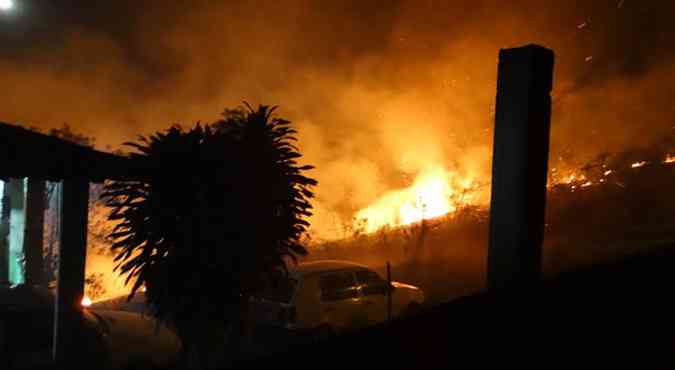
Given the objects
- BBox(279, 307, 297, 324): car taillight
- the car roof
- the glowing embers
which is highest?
the glowing embers

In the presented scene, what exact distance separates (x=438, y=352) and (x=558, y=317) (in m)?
0.66

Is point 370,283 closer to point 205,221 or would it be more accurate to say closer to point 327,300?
point 327,300

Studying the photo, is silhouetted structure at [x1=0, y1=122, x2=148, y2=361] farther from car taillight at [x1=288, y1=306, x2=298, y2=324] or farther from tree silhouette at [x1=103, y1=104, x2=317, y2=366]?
car taillight at [x1=288, y1=306, x2=298, y2=324]

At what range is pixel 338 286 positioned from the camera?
886 centimetres

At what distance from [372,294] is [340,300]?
0.63 m

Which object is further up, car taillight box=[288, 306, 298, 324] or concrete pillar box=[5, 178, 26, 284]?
concrete pillar box=[5, 178, 26, 284]

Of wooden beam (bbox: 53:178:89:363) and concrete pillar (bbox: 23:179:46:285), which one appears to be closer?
wooden beam (bbox: 53:178:89:363)

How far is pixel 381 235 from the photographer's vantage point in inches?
763

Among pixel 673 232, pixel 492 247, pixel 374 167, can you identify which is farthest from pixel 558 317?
pixel 374 167

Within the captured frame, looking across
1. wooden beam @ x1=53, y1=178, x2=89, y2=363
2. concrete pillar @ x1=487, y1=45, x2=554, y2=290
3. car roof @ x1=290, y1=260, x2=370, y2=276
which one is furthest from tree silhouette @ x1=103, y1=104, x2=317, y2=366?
concrete pillar @ x1=487, y1=45, x2=554, y2=290

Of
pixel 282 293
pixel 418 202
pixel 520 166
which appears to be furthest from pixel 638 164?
pixel 520 166

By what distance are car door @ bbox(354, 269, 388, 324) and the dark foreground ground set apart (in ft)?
21.1

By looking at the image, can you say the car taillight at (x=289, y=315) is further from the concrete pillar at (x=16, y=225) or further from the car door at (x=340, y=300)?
the concrete pillar at (x=16, y=225)

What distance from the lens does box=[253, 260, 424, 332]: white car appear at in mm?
8406
